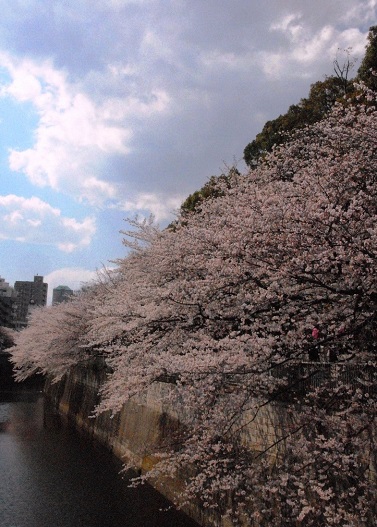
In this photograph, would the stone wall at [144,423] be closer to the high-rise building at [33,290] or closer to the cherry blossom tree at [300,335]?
the cherry blossom tree at [300,335]

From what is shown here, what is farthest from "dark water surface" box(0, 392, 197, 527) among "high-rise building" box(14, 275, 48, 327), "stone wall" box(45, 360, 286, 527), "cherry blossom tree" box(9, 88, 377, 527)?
"high-rise building" box(14, 275, 48, 327)

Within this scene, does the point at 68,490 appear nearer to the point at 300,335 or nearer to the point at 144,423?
the point at 144,423

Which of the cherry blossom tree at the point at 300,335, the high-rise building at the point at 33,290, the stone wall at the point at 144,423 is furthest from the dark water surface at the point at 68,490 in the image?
the high-rise building at the point at 33,290

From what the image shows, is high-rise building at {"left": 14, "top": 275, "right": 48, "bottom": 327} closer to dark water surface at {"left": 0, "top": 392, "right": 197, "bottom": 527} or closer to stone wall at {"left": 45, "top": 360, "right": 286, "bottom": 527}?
stone wall at {"left": 45, "top": 360, "right": 286, "bottom": 527}

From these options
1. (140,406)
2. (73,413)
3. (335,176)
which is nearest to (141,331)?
(335,176)

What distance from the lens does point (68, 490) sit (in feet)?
50.3

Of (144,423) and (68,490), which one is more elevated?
(144,423)

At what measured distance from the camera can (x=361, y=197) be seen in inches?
297

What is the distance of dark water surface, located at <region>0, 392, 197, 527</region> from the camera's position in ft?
41.5

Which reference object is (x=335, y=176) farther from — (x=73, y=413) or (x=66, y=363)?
(x=73, y=413)

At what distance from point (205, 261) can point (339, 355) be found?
3235mm

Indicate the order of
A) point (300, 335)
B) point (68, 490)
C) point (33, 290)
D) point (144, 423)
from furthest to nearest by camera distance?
point (33, 290), point (144, 423), point (68, 490), point (300, 335)

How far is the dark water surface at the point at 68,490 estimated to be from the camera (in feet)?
41.5

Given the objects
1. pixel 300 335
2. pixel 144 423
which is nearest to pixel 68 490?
pixel 144 423
